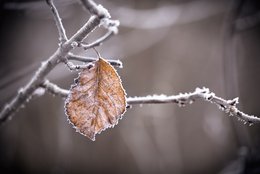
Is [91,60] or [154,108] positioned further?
[154,108]

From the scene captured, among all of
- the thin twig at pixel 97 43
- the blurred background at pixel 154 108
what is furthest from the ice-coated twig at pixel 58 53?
the blurred background at pixel 154 108

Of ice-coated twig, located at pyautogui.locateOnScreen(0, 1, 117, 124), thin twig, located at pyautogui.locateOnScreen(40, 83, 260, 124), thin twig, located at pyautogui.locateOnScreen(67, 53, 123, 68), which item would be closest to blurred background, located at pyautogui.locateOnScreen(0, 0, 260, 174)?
ice-coated twig, located at pyautogui.locateOnScreen(0, 1, 117, 124)

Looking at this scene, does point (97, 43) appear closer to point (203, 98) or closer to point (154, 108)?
point (203, 98)

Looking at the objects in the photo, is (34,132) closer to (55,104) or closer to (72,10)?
(55,104)

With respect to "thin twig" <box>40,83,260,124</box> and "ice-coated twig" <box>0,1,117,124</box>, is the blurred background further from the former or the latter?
"thin twig" <box>40,83,260,124</box>

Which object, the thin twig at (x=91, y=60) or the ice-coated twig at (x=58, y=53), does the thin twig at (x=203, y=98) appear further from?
the thin twig at (x=91, y=60)

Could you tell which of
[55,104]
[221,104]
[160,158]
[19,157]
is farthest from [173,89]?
[221,104]

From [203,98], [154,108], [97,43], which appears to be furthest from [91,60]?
[154,108]
